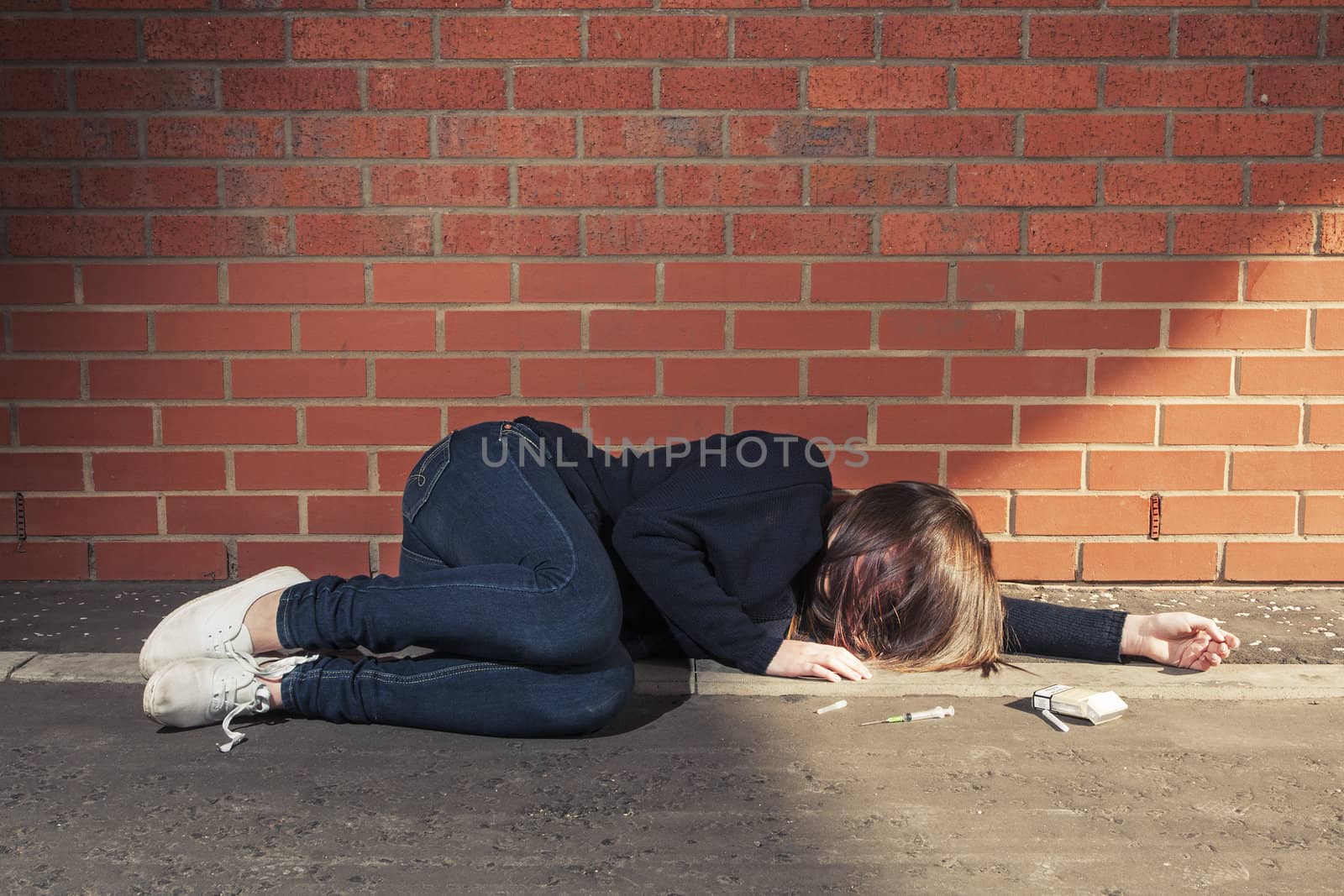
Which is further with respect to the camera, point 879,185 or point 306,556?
point 306,556

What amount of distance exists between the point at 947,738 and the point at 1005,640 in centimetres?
51

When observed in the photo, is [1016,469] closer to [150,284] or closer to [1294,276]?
[1294,276]

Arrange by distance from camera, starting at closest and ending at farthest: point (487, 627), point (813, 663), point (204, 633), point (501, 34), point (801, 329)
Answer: point (487, 627)
point (204, 633)
point (813, 663)
point (501, 34)
point (801, 329)

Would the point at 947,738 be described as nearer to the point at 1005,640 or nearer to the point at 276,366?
Answer: the point at 1005,640

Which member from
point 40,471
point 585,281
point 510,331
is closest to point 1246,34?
point 585,281

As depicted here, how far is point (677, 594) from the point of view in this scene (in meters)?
2.35

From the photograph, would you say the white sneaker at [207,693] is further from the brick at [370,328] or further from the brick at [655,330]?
the brick at [655,330]

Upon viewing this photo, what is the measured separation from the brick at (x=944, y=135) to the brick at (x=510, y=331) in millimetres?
944

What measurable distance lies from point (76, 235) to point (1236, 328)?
10.2 ft

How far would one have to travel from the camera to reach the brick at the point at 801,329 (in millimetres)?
3105

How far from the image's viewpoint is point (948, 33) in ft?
9.88

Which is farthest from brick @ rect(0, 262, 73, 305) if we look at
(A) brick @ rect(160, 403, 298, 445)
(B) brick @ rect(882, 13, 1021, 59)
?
(B) brick @ rect(882, 13, 1021, 59)

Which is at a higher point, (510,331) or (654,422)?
(510,331)

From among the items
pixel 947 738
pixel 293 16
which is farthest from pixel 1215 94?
pixel 293 16
